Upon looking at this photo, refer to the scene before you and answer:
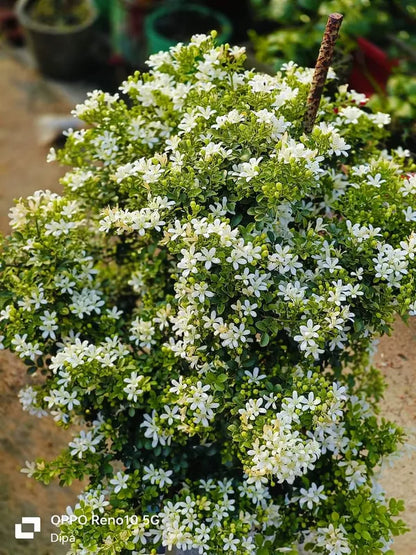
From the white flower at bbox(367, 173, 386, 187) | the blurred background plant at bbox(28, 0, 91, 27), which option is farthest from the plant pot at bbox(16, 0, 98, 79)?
the white flower at bbox(367, 173, 386, 187)

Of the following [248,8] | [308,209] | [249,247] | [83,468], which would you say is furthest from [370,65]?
[83,468]

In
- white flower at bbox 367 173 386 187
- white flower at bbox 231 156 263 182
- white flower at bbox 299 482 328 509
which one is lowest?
white flower at bbox 299 482 328 509

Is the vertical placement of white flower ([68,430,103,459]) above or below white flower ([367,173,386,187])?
below

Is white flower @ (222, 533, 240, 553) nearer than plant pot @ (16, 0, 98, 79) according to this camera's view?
Yes

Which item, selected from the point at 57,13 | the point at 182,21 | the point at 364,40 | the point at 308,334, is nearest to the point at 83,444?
the point at 308,334

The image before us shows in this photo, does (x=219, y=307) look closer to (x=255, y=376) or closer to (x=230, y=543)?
(x=255, y=376)

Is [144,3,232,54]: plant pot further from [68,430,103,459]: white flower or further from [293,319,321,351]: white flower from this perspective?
[293,319,321,351]: white flower

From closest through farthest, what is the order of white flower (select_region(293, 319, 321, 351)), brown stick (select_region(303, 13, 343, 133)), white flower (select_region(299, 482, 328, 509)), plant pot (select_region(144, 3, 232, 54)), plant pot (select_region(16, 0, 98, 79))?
white flower (select_region(293, 319, 321, 351)), brown stick (select_region(303, 13, 343, 133)), white flower (select_region(299, 482, 328, 509)), plant pot (select_region(144, 3, 232, 54)), plant pot (select_region(16, 0, 98, 79))
